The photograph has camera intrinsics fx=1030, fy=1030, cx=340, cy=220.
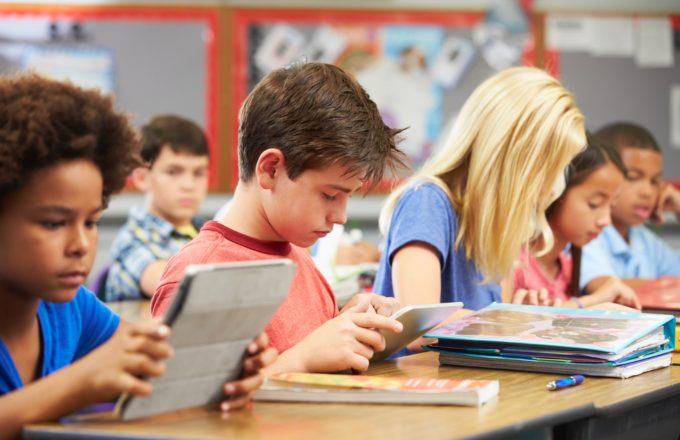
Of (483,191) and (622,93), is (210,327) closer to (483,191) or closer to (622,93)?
(483,191)

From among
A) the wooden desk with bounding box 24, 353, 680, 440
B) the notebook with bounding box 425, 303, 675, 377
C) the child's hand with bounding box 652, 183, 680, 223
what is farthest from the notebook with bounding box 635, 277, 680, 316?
the child's hand with bounding box 652, 183, 680, 223

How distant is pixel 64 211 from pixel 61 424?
0.22 meters

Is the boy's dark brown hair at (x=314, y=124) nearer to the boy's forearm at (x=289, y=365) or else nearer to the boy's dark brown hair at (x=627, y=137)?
the boy's forearm at (x=289, y=365)

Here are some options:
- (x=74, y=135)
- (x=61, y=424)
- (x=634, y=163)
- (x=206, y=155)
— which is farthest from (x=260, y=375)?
(x=634, y=163)

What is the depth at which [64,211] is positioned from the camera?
1.07m

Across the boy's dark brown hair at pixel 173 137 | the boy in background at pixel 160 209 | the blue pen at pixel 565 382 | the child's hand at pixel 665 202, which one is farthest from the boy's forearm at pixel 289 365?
the child's hand at pixel 665 202

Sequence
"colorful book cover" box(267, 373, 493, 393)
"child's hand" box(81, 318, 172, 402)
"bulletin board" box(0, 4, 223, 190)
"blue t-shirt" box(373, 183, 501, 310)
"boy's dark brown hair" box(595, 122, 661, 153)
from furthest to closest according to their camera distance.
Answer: "bulletin board" box(0, 4, 223, 190) < "boy's dark brown hair" box(595, 122, 661, 153) < "blue t-shirt" box(373, 183, 501, 310) < "colorful book cover" box(267, 373, 493, 393) < "child's hand" box(81, 318, 172, 402)

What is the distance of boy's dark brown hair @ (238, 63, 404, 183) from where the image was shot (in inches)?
58.2

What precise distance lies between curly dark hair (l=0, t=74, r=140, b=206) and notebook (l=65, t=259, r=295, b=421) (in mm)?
208

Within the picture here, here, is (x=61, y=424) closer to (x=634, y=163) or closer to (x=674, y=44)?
(x=634, y=163)

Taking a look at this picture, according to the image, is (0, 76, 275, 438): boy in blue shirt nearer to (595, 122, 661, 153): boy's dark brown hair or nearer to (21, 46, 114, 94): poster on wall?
(595, 122, 661, 153): boy's dark brown hair

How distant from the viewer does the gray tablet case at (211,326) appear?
1019 millimetres

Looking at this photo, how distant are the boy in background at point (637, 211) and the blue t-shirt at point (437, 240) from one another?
1295mm

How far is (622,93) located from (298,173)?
3.64 m
